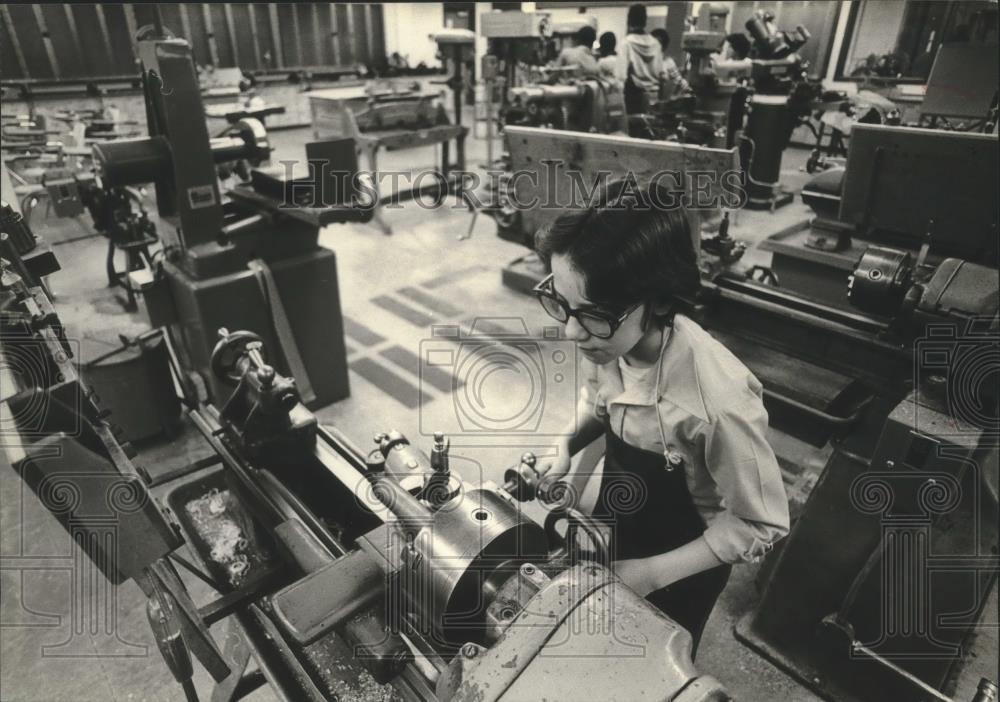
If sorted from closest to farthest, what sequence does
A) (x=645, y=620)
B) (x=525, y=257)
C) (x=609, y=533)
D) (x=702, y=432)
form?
(x=645, y=620) < (x=702, y=432) < (x=609, y=533) < (x=525, y=257)

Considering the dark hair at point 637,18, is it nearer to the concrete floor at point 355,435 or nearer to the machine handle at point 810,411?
the concrete floor at point 355,435

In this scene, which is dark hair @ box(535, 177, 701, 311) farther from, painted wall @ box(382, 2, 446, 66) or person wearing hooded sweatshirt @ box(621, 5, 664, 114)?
painted wall @ box(382, 2, 446, 66)

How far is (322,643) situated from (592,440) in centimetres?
65

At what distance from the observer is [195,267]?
2066 millimetres

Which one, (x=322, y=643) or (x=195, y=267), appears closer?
(x=322, y=643)

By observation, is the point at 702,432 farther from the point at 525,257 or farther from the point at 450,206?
the point at 450,206

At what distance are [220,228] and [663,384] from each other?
179cm

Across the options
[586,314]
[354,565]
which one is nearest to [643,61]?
[586,314]

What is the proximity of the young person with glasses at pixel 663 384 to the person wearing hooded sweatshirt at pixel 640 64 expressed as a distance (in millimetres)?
4316

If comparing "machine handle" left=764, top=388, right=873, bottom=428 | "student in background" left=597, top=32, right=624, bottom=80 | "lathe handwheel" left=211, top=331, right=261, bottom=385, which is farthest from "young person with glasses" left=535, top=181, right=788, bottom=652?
"student in background" left=597, top=32, right=624, bottom=80

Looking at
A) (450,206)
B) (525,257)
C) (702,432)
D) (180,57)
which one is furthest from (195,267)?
(450,206)

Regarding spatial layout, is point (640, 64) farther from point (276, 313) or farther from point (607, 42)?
point (276, 313)

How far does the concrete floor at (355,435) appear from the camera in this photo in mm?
1553

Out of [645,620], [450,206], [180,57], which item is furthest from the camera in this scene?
[450,206]
